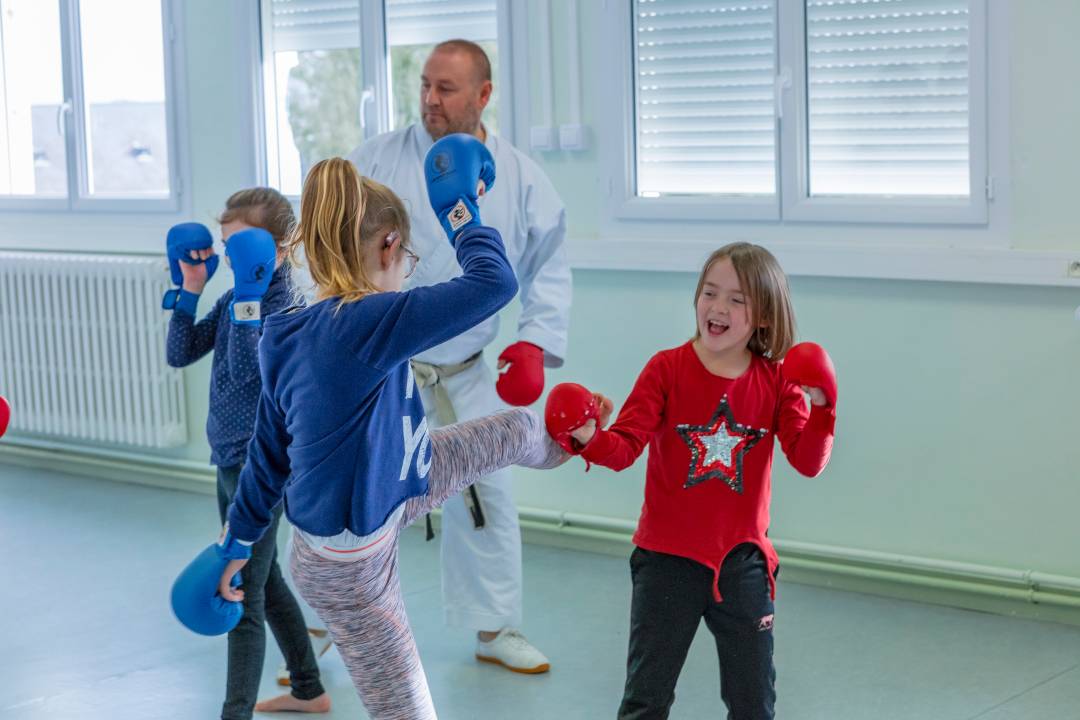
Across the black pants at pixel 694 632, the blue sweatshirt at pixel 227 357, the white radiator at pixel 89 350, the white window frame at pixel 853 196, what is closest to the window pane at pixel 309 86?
the white radiator at pixel 89 350

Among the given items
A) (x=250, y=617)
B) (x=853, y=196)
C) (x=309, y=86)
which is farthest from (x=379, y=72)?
(x=250, y=617)

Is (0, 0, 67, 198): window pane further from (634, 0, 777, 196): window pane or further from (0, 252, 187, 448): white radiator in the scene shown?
(634, 0, 777, 196): window pane

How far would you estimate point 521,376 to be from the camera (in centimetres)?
315

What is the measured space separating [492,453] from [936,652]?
5.42ft

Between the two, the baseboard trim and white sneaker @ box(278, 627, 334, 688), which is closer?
white sneaker @ box(278, 627, 334, 688)

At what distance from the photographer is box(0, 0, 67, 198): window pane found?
5871 millimetres

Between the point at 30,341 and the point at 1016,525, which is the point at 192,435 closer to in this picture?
the point at 30,341

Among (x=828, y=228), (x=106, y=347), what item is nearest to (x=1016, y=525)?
(x=828, y=228)

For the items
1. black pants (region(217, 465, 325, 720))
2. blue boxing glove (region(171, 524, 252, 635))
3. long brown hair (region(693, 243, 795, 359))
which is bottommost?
black pants (region(217, 465, 325, 720))

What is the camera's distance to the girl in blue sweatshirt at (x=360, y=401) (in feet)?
6.72

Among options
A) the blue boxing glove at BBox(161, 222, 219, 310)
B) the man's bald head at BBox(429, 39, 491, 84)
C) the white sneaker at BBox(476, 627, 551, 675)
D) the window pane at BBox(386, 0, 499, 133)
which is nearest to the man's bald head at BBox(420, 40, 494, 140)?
the man's bald head at BBox(429, 39, 491, 84)

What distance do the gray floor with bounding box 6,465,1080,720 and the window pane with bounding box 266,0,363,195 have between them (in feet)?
4.97

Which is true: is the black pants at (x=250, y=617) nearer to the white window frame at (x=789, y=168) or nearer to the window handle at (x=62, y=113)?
the white window frame at (x=789, y=168)

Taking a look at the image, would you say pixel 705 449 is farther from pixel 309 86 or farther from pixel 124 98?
pixel 124 98
